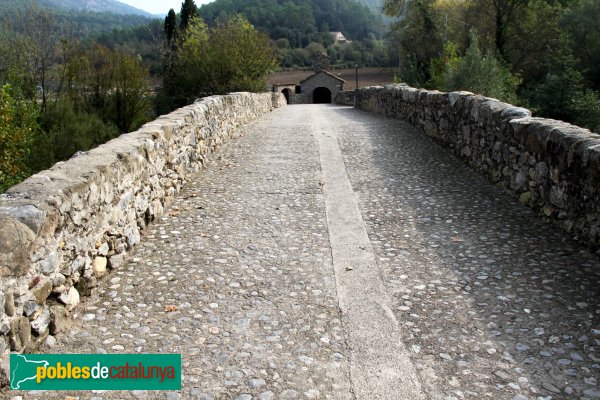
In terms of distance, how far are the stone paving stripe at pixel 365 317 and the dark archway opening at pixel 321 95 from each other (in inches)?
2166

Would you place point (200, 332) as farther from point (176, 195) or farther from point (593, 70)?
point (593, 70)

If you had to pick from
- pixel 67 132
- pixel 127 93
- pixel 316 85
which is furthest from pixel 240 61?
pixel 316 85

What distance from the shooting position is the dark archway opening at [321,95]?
60.8 metres

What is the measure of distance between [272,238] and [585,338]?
3.13 meters

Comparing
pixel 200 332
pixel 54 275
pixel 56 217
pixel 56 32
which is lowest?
pixel 200 332

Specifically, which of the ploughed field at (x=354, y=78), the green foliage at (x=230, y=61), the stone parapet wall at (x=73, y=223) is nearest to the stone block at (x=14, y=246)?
the stone parapet wall at (x=73, y=223)

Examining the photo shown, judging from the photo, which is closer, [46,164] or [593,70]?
[46,164]

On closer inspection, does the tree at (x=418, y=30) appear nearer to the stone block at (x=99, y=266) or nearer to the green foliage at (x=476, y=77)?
the green foliage at (x=476, y=77)

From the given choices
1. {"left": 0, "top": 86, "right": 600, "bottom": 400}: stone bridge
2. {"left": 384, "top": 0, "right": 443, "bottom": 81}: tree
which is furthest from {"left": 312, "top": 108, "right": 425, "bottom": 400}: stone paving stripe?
{"left": 384, "top": 0, "right": 443, "bottom": 81}: tree

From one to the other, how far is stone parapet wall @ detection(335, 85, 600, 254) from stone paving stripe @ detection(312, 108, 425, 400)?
6.66ft

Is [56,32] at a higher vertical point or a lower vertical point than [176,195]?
higher

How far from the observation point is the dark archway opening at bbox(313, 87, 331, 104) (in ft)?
199

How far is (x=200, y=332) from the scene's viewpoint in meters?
3.90

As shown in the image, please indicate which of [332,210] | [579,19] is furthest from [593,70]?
[332,210]
